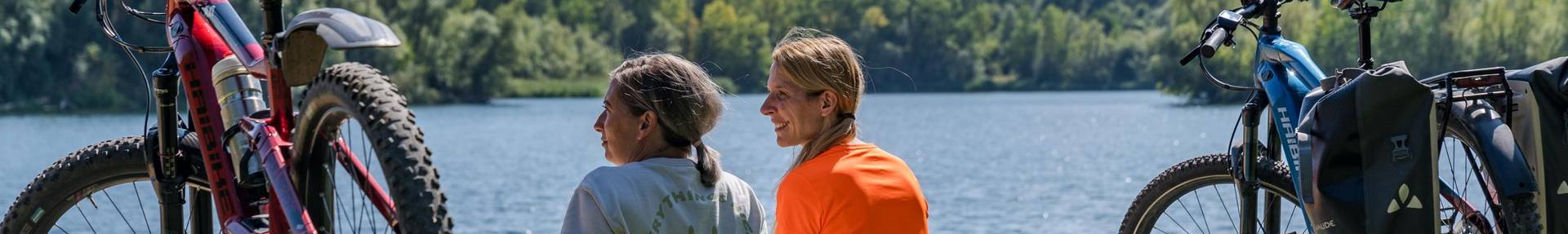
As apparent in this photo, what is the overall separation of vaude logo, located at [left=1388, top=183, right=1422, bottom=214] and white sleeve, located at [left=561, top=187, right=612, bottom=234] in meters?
1.28

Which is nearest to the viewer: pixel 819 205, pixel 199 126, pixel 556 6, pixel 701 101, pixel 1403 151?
pixel 819 205

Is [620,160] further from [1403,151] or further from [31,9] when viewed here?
[31,9]

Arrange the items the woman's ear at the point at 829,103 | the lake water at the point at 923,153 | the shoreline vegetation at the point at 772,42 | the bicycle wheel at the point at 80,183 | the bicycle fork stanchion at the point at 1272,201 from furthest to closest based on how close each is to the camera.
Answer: the shoreline vegetation at the point at 772,42
the lake water at the point at 923,153
the bicycle fork stanchion at the point at 1272,201
the bicycle wheel at the point at 80,183
the woman's ear at the point at 829,103

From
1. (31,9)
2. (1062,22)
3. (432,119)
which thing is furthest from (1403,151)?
(1062,22)

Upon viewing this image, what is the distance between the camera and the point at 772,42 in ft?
269

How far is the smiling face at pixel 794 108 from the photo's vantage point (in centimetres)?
217

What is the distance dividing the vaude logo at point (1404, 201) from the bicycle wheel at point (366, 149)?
1.35 meters

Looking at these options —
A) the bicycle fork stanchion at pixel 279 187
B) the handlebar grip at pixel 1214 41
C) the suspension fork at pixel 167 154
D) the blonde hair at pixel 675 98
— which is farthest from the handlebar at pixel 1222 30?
the suspension fork at pixel 167 154

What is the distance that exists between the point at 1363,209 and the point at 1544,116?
53cm

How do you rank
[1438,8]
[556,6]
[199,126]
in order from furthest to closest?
1. [556,6]
2. [1438,8]
3. [199,126]

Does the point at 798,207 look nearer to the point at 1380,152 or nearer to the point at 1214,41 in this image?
the point at 1380,152

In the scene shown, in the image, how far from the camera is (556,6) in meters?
75.6

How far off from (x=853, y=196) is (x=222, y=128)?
1.43 m

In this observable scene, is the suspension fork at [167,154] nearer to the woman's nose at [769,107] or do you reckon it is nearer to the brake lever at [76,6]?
the brake lever at [76,6]
